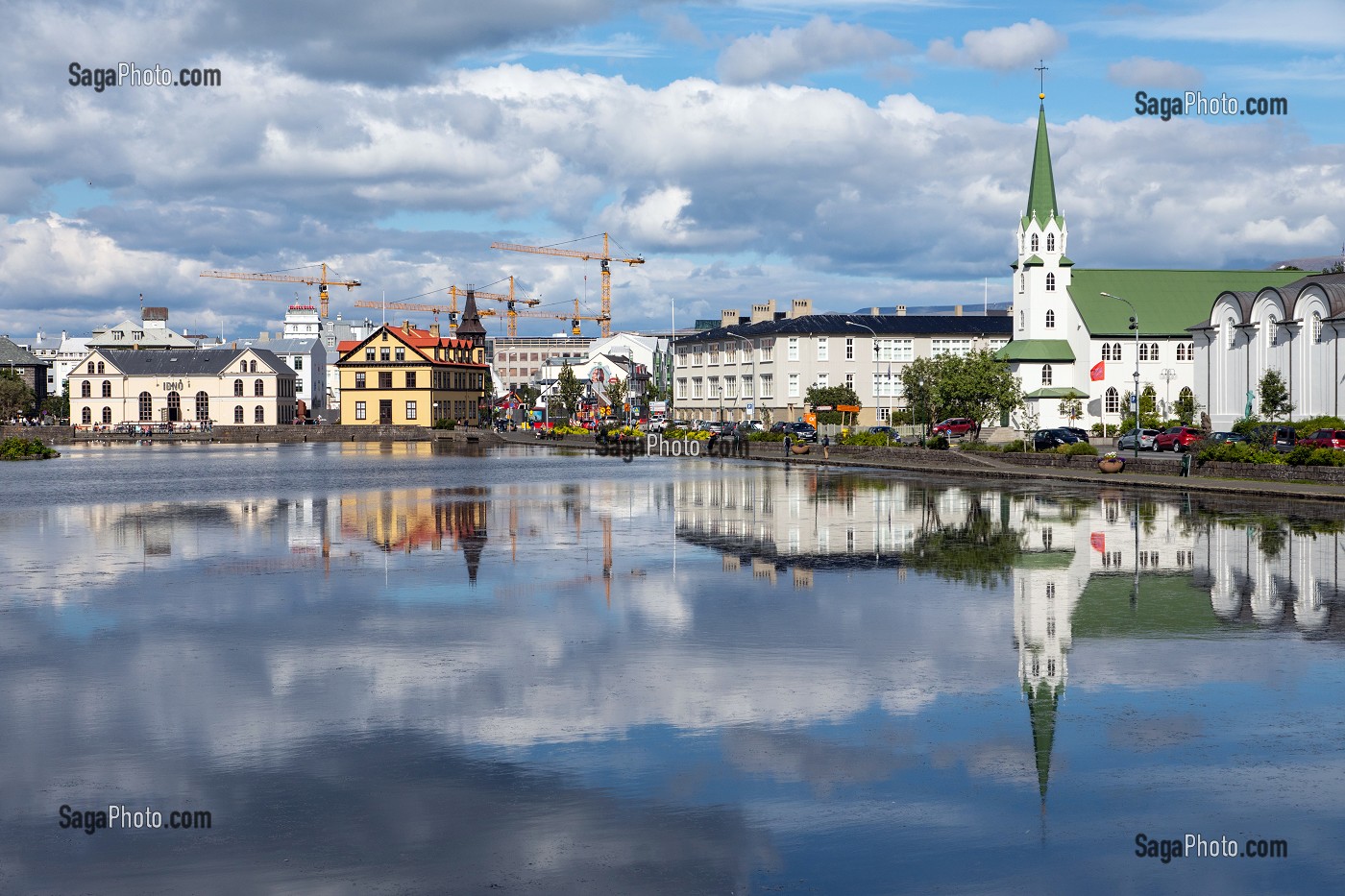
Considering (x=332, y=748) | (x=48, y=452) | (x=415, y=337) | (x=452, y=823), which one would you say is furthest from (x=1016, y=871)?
(x=415, y=337)

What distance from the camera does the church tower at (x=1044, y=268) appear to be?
113375 millimetres

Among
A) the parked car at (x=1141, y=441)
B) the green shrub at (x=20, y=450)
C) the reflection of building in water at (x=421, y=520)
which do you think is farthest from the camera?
the green shrub at (x=20, y=450)

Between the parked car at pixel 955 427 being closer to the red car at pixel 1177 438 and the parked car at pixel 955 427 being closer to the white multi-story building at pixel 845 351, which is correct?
the red car at pixel 1177 438

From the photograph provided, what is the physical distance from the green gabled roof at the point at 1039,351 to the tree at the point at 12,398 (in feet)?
399

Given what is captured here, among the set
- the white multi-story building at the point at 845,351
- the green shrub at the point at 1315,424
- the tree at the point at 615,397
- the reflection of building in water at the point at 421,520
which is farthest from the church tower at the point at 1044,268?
the reflection of building in water at the point at 421,520

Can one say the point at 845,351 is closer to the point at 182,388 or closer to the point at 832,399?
the point at 832,399

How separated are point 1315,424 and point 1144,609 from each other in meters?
54.9

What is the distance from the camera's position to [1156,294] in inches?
4626

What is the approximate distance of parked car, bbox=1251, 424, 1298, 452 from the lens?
208 feet

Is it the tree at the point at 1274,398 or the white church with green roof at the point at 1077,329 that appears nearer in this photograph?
the tree at the point at 1274,398

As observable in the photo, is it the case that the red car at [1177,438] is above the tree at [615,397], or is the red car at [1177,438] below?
below

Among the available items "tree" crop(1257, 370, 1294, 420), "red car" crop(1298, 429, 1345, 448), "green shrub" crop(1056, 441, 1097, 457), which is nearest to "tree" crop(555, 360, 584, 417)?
"tree" crop(1257, 370, 1294, 420)

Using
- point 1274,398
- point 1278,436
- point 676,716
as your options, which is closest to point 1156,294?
point 1274,398

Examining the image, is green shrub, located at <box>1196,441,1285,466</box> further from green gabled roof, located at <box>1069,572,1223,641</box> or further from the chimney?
the chimney
